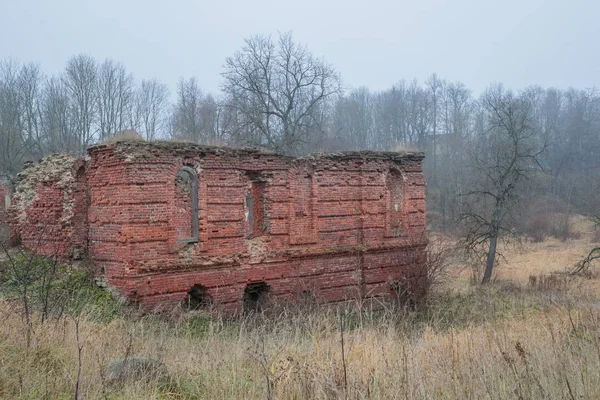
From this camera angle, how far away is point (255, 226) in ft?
44.8

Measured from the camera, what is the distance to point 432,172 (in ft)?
160

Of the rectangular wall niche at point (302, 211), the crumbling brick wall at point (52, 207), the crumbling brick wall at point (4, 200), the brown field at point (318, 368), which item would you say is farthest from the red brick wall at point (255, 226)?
the brown field at point (318, 368)

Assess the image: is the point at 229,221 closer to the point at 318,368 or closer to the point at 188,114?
the point at 318,368

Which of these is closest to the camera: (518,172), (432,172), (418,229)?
(418,229)

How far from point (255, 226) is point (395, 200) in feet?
14.9

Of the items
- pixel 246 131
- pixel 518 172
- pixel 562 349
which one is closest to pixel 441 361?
pixel 562 349

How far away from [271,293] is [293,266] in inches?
34.0

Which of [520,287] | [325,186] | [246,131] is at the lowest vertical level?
[520,287]

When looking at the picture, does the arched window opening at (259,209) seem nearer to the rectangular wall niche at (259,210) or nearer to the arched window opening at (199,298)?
the rectangular wall niche at (259,210)

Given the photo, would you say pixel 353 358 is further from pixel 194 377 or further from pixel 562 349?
pixel 562 349

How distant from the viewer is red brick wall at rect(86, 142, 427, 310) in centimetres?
1136

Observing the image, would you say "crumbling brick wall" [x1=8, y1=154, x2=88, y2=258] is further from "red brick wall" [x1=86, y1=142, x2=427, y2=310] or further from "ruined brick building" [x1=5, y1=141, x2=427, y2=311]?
"red brick wall" [x1=86, y1=142, x2=427, y2=310]

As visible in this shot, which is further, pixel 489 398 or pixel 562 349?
pixel 562 349

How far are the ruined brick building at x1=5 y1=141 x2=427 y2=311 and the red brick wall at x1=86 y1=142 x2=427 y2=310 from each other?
0.03m
